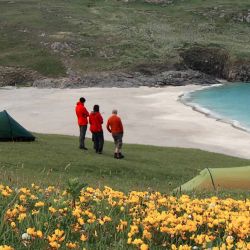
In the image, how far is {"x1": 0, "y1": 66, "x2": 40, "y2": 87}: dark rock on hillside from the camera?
110450mm

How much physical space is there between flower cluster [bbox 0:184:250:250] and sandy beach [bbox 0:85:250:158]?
35667 mm

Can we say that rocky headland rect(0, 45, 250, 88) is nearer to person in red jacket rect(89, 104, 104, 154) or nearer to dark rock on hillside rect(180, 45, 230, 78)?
dark rock on hillside rect(180, 45, 230, 78)

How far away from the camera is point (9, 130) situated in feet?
98.9

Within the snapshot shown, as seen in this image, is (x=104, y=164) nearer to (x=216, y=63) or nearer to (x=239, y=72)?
(x=239, y=72)

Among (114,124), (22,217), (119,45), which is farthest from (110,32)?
(22,217)

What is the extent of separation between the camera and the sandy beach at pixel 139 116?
4975 cm

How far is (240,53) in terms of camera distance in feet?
416

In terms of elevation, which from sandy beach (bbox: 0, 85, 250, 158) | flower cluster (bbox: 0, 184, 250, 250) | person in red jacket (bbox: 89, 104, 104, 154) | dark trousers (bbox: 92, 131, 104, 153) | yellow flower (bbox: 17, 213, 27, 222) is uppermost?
yellow flower (bbox: 17, 213, 27, 222)

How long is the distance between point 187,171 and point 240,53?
343 feet

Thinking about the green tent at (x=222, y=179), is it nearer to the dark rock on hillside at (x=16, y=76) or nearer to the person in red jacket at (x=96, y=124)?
the person in red jacket at (x=96, y=124)

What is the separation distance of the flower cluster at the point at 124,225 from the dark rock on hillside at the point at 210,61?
120 m

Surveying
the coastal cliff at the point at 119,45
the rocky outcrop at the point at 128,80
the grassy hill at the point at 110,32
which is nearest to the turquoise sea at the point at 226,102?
the rocky outcrop at the point at 128,80

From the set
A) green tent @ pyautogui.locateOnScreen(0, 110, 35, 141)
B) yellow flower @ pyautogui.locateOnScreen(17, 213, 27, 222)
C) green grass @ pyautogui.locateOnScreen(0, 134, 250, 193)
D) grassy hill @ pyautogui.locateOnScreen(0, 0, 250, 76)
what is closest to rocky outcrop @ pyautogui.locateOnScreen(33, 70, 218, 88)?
grassy hill @ pyautogui.locateOnScreen(0, 0, 250, 76)

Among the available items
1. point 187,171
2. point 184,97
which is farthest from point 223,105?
point 187,171
